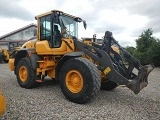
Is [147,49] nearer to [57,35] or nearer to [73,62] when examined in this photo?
[57,35]

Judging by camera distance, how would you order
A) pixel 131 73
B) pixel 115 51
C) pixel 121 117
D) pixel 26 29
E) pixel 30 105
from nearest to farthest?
pixel 121 117, pixel 30 105, pixel 131 73, pixel 115 51, pixel 26 29

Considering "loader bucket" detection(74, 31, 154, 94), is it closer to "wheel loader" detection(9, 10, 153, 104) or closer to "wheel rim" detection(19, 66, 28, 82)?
"wheel loader" detection(9, 10, 153, 104)

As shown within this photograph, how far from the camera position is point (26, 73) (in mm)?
7137

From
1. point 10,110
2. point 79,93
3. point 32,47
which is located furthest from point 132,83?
point 32,47

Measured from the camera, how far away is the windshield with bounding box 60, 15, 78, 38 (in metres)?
6.61

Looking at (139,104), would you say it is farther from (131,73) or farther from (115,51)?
(115,51)

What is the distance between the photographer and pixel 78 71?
17.3 feet

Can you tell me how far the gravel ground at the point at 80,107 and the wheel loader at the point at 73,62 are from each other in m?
0.39

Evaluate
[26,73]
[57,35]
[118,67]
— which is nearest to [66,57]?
[57,35]

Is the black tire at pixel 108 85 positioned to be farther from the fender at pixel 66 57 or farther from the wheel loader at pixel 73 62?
the fender at pixel 66 57

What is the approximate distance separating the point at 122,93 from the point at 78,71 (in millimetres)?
2095

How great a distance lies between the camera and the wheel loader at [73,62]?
509 centimetres

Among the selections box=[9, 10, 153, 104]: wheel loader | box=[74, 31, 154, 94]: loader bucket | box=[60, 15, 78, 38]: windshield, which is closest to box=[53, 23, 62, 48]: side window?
box=[9, 10, 153, 104]: wheel loader

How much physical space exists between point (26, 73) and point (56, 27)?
6.32ft
